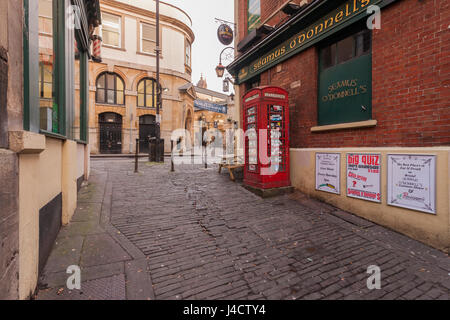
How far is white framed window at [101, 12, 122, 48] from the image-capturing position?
776 inches

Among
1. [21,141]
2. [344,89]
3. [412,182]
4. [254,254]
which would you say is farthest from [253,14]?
[21,141]

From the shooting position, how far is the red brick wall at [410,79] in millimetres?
3457

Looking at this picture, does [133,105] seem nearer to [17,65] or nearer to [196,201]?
[196,201]

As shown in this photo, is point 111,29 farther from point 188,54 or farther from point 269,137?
point 269,137

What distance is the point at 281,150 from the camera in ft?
19.9

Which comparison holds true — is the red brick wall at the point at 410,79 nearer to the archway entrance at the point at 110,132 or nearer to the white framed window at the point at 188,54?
the archway entrance at the point at 110,132

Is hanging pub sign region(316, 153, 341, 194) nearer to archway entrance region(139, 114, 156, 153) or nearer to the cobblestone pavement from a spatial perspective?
the cobblestone pavement

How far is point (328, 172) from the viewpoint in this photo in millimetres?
5215

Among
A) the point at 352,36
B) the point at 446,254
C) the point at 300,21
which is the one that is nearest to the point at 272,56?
the point at 300,21

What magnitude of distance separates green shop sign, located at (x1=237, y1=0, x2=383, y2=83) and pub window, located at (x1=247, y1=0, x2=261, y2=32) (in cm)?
182

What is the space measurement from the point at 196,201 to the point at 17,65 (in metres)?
3.90

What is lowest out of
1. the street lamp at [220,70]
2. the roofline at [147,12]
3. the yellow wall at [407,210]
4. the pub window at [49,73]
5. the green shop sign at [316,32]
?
the yellow wall at [407,210]

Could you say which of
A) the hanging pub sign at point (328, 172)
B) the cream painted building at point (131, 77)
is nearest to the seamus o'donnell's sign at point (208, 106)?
the hanging pub sign at point (328, 172)

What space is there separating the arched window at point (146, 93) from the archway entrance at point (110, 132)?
2.52 meters
